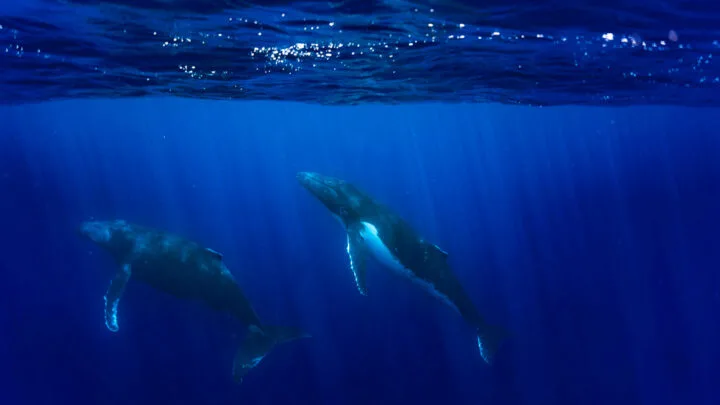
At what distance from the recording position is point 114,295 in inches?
593

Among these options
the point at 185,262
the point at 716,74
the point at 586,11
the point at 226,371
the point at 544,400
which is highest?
the point at 586,11

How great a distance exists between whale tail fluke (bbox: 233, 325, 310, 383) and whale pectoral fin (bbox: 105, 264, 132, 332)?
3689 mm

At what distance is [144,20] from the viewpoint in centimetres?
1246

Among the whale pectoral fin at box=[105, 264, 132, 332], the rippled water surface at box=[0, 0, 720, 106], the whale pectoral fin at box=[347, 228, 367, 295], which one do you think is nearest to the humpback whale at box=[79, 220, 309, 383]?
the whale pectoral fin at box=[105, 264, 132, 332]

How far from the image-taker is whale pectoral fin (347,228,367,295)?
521 inches

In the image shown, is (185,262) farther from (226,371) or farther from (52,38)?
(52,38)

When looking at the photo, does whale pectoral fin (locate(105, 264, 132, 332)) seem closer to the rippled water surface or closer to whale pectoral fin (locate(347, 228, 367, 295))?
the rippled water surface

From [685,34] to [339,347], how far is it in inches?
597

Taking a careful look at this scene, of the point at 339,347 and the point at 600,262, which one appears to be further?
the point at 600,262

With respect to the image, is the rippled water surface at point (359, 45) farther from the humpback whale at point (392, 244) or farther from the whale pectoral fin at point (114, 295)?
the whale pectoral fin at point (114, 295)

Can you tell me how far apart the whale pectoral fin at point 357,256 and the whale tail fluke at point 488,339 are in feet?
15.4

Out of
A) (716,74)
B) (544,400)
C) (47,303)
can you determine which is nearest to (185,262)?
(47,303)

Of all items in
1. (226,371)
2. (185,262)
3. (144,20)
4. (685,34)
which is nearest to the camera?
(144,20)

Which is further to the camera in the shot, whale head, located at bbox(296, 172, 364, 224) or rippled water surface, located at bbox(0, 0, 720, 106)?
whale head, located at bbox(296, 172, 364, 224)
